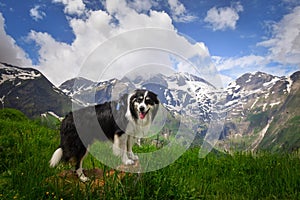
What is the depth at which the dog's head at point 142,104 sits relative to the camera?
7715 mm

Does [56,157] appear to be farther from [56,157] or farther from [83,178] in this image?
[83,178]

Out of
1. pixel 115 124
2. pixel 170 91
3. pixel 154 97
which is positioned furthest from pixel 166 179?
pixel 115 124

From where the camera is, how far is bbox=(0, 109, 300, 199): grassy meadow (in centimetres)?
460

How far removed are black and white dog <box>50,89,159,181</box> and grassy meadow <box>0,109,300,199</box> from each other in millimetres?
633

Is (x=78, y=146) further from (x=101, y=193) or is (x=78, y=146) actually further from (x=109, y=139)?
(x=101, y=193)

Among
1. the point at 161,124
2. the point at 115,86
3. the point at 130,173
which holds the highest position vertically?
the point at 115,86

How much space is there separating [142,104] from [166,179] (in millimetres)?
3019

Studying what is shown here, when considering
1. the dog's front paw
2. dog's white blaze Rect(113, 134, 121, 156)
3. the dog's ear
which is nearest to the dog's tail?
the dog's front paw

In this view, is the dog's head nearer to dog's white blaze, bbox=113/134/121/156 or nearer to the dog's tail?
dog's white blaze, bbox=113/134/121/156

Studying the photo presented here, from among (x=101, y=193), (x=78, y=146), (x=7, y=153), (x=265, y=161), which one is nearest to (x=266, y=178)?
(x=265, y=161)

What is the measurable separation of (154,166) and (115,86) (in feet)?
8.18

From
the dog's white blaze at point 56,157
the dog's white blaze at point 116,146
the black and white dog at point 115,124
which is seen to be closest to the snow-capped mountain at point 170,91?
the black and white dog at point 115,124

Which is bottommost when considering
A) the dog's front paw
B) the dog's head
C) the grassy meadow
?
the dog's front paw

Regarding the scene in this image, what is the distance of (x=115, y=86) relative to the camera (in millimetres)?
7266
